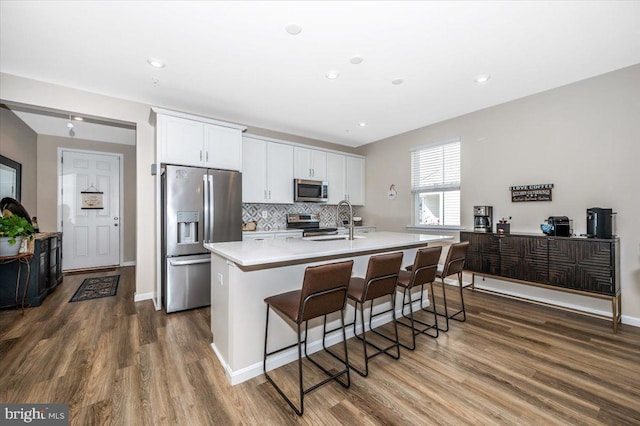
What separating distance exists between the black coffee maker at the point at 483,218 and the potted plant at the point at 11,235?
5.81 meters

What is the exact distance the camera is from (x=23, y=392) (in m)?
1.84

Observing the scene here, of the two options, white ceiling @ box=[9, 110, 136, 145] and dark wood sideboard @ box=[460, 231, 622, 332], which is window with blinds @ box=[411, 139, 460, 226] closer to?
dark wood sideboard @ box=[460, 231, 622, 332]

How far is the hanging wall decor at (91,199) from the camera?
556 centimetres

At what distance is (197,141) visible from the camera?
372cm

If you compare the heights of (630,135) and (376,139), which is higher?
(376,139)

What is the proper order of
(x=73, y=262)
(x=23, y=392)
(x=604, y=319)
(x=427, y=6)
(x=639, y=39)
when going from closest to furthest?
1. (x=23, y=392)
2. (x=427, y=6)
3. (x=639, y=39)
4. (x=604, y=319)
5. (x=73, y=262)

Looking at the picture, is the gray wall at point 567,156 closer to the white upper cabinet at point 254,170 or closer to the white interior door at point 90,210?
the white upper cabinet at point 254,170

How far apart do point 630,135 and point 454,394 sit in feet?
11.0

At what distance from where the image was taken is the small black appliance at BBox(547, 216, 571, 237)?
3139 mm

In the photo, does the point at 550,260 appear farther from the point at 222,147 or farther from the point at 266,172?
the point at 222,147

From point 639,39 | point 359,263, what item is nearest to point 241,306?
point 359,263

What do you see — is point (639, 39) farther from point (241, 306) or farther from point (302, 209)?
point (302, 209)

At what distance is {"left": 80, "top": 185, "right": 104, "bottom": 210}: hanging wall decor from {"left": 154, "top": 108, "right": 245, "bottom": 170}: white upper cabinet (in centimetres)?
342

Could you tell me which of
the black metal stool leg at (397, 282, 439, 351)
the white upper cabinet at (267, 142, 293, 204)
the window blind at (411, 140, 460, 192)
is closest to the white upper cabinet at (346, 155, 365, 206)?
the window blind at (411, 140, 460, 192)
